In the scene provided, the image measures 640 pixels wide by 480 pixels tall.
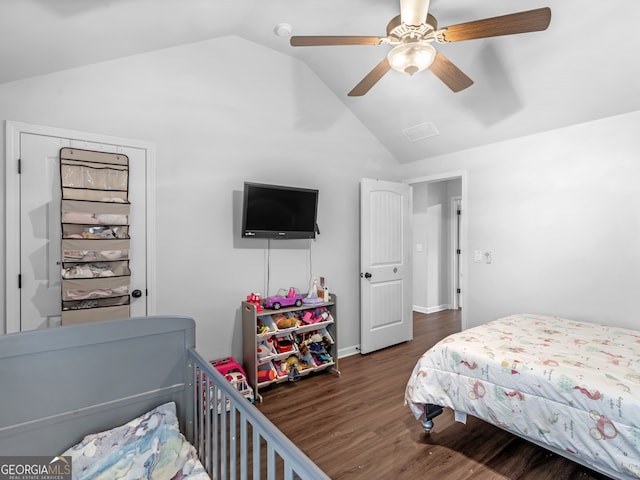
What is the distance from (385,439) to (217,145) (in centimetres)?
260

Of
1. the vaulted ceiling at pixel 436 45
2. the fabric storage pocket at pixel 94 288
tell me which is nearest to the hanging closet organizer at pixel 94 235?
the fabric storage pocket at pixel 94 288

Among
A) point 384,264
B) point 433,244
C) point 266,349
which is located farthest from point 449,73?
point 433,244

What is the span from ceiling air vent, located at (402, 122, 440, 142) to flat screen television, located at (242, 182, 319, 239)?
1374 mm

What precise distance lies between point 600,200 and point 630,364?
60.8 inches

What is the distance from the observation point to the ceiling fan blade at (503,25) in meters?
1.48

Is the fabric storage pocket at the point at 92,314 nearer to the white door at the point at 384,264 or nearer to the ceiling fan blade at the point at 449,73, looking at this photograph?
the white door at the point at 384,264

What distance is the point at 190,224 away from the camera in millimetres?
2650

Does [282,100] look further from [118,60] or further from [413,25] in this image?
[413,25]

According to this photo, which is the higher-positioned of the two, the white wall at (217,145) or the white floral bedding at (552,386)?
the white wall at (217,145)

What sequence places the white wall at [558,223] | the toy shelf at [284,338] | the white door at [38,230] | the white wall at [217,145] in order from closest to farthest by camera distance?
the white door at [38,230], the white wall at [217,145], the white wall at [558,223], the toy shelf at [284,338]

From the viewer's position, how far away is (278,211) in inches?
116

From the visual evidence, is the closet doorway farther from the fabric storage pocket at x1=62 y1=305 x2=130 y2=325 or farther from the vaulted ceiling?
the fabric storage pocket at x1=62 y1=305 x2=130 y2=325

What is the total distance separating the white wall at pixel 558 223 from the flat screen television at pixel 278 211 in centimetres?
179

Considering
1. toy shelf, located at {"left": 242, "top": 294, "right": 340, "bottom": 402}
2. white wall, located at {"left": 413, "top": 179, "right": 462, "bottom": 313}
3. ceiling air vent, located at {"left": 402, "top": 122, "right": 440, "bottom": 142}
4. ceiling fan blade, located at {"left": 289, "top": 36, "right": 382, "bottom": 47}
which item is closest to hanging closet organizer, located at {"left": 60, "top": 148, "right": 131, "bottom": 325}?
toy shelf, located at {"left": 242, "top": 294, "right": 340, "bottom": 402}
